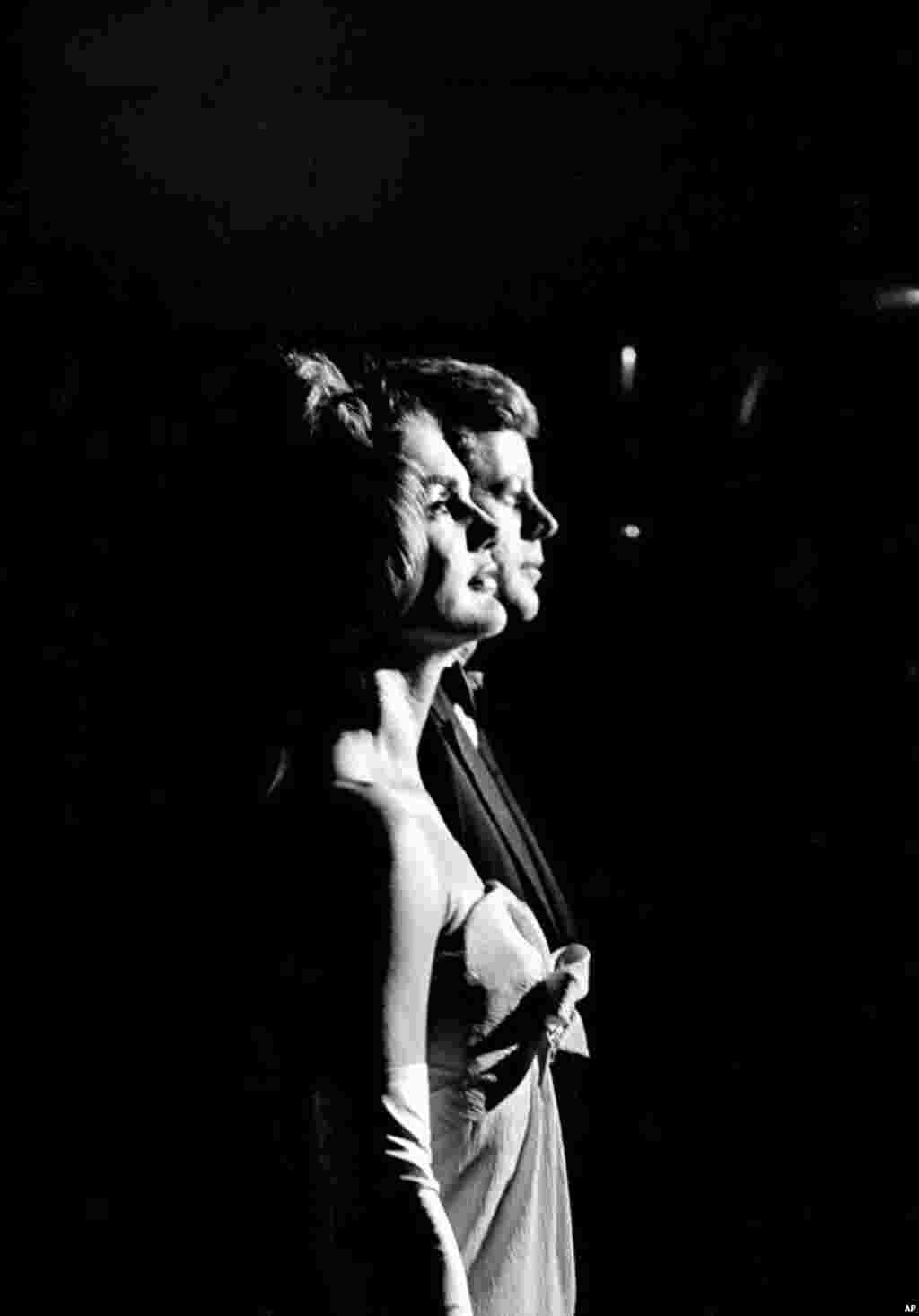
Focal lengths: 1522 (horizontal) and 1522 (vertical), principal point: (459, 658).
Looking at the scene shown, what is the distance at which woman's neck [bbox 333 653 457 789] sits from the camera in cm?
133

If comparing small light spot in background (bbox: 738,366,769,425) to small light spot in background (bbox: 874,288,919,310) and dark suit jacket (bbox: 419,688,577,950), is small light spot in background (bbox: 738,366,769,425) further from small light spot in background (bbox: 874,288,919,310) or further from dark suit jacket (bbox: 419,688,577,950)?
dark suit jacket (bbox: 419,688,577,950)

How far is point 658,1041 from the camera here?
1841 mm

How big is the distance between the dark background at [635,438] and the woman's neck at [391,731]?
233 millimetres

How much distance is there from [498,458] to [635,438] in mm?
395

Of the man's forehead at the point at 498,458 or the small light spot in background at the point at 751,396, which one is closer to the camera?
the man's forehead at the point at 498,458

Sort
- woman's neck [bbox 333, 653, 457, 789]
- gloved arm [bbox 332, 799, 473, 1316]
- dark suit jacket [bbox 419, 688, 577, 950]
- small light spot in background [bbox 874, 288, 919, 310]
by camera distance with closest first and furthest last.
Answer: gloved arm [bbox 332, 799, 473, 1316], woman's neck [bbox 333, 653, 457, 789], dark suit jacket [bbox 419, 688, 577, 950], small light spot in background [bbox 874, 288, 919, 310]

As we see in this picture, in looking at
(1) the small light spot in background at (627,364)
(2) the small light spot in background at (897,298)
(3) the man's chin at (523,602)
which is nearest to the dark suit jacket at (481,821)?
(3) the man's chin at (523,602)

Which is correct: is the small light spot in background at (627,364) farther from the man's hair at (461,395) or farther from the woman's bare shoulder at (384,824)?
the woman's bare shoulder at (384,824)

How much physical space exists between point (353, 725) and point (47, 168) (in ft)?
2.43

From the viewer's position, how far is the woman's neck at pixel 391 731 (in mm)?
1334

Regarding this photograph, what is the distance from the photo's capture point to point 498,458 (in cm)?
156

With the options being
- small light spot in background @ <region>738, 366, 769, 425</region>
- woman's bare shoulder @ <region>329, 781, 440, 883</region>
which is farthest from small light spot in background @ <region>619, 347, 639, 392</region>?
woman's bare shoulder @ <region>329, 781, 440, 883</region>

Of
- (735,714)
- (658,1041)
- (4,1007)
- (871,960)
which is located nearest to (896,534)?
(735,714)

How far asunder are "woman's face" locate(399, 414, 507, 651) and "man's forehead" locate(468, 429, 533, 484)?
12 cm
